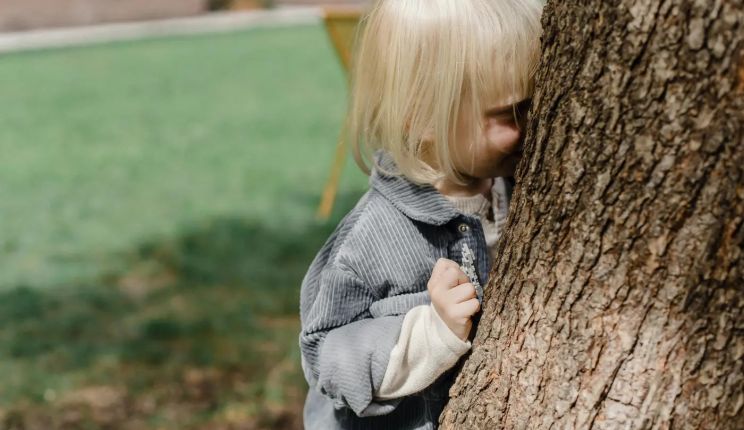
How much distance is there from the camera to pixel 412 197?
1.74m

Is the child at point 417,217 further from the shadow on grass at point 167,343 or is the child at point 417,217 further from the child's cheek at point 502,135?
the shadow on grass at point 167,343

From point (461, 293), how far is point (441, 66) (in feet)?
1.31

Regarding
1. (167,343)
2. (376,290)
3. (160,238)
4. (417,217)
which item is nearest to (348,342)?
(376,290)

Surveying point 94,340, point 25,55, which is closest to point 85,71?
point 25,55

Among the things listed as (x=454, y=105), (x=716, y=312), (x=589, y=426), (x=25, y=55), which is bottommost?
(x=25, y=55)

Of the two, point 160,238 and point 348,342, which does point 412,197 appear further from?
point 160,238

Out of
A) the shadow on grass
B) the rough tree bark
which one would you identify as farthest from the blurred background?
the rough tree bark

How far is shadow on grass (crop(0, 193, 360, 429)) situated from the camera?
3768mm

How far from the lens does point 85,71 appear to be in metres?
13.9

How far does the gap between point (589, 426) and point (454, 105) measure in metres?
0.60

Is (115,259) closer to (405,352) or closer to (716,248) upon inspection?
(405,352)

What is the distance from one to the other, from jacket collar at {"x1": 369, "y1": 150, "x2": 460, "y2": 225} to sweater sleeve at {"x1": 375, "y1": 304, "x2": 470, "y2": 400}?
177 mm

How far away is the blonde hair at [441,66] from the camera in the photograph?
5.37 ft

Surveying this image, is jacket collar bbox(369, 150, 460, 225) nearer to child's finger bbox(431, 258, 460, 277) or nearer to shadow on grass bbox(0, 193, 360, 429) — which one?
child's finger bbox(431, 258, 460, 277)
